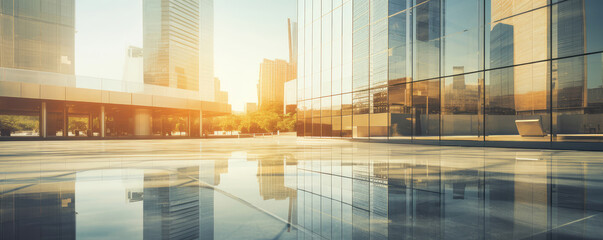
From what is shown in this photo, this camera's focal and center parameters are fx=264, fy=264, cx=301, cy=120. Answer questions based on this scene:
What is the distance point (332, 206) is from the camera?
3.18 metres

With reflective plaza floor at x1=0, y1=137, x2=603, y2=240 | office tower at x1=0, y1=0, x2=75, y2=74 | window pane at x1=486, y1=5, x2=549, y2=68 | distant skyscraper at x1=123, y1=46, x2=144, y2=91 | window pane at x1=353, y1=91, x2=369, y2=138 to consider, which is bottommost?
reflective plaza floor at x1=0, y1=137, x2=603, y2=240

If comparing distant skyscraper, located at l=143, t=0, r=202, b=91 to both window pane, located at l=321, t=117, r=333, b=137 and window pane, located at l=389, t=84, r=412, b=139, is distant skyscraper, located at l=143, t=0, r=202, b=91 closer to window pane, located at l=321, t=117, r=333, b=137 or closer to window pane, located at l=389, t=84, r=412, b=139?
window pane, located at l=321, t=117, r=333, b=137

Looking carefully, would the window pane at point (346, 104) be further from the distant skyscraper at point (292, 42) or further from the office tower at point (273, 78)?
the office tower at point (273, 78)

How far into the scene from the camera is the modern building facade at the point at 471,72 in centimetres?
1378

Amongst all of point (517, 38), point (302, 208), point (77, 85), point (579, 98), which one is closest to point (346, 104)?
point (517, 38)

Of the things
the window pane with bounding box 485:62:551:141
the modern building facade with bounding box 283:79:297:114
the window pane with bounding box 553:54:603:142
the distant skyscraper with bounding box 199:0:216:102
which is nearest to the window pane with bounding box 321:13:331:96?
the window pane with bounding box 485:62:551:141

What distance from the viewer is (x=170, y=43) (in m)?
80.7

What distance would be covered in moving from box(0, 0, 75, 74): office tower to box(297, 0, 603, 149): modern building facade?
6111cm

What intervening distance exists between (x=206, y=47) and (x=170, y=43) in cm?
1250

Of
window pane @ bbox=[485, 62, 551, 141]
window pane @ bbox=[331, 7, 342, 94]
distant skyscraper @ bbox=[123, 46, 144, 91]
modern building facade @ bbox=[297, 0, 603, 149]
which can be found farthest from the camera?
distant skyscraper @ bbox=[123, 46, 144, 91]

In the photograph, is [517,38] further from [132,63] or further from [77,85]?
[132,63]

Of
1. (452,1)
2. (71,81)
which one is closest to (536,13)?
(452,1)

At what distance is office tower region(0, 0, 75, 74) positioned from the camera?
1967 inches

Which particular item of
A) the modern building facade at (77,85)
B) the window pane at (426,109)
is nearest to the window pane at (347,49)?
the window pane at (426,109)
